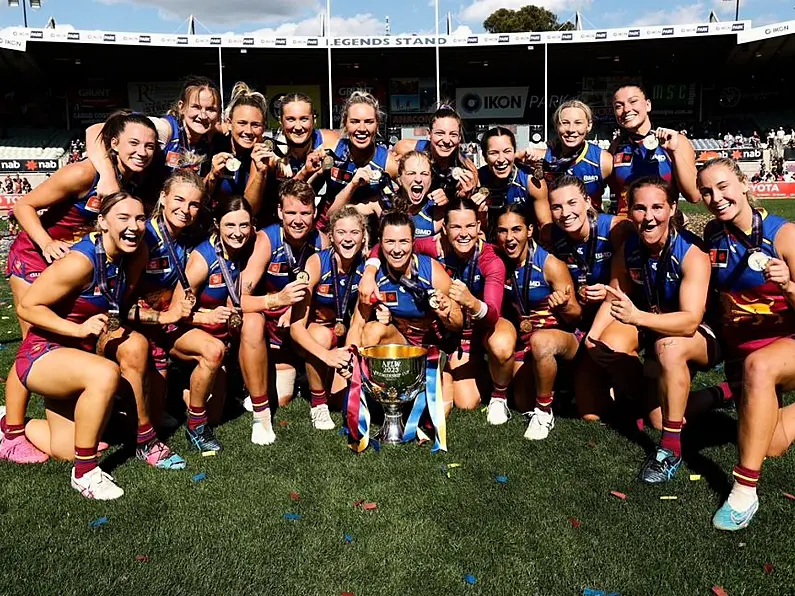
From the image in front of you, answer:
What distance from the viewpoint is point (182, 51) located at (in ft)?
109

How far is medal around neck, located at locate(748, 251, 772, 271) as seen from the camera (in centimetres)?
347

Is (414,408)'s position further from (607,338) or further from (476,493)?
(607,338)

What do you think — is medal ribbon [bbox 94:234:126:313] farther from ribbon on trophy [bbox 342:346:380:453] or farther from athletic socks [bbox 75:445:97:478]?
ribbon on trophy [bbox 342:346:380:453]

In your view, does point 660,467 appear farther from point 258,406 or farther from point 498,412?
point 258,406

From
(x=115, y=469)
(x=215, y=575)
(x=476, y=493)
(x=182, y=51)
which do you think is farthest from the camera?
(x=182, y=51)

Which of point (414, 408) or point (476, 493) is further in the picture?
point (414, 408)

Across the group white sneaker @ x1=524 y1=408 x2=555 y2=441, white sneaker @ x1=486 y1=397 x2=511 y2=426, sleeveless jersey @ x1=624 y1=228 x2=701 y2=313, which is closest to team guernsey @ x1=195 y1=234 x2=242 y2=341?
white sneaker @ x1=486 y1=397 x2=511 y2=426

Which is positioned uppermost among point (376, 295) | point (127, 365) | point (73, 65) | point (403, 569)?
point (73, 65)

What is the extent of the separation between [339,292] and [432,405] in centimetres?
106

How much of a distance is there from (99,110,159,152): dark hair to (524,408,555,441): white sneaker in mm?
3026

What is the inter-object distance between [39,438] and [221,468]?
1.17m

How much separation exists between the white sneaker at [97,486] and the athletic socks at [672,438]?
9.82ft

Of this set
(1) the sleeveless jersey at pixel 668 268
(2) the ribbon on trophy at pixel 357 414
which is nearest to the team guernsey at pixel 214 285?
(2) the ribbon on trophy at pixel 357 414

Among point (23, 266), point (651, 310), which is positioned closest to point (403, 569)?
point (651, 310)
